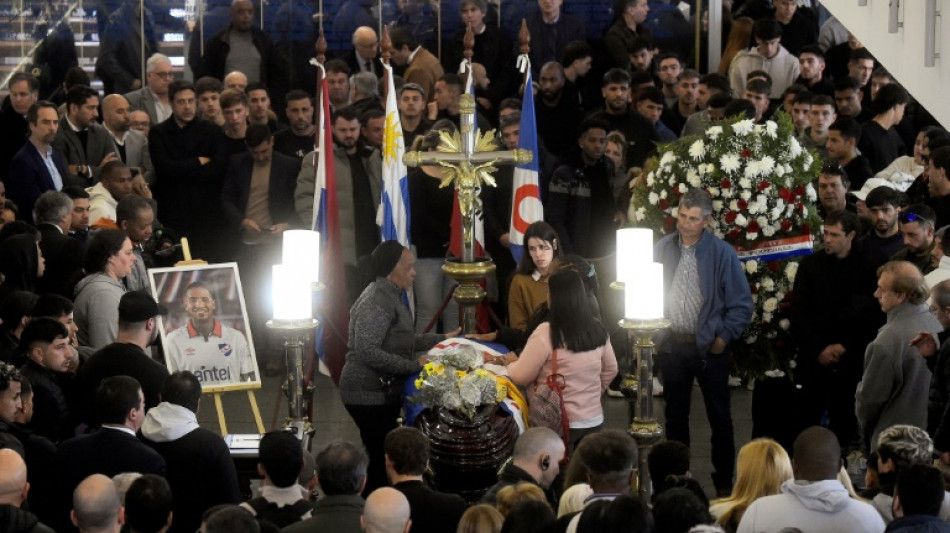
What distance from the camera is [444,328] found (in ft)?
40.7

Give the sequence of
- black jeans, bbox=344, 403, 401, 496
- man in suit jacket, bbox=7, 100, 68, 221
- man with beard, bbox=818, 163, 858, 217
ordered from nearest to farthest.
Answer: black jeans, bbox=344, 403, 401, 496, man with beard, bbox=818, 163, 858, 217, man in suit jacket, bbox=7, 100, 68, 221

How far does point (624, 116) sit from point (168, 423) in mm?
7201

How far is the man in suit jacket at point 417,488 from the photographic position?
290 inches

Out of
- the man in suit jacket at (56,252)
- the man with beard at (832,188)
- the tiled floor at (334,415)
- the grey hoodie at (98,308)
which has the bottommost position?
the tiled floor at (334,415)

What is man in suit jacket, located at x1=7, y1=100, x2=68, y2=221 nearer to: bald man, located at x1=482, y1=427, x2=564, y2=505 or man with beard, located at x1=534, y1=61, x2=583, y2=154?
man with beard, located at x1=534, y1=61, x2=583, y2=154

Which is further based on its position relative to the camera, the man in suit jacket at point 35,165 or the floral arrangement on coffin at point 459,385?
the man in suit jacket at point 35,165

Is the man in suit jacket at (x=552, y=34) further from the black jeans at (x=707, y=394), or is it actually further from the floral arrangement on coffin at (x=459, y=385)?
the floral arrangement on coffin at (x=459, y=385)

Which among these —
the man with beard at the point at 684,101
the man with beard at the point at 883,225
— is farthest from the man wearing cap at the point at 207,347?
the man with beard at the point at 684,101

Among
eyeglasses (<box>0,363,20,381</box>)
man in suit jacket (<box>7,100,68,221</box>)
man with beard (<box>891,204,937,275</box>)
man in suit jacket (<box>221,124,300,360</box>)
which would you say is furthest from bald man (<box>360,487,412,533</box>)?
man in suit jacket (<box>7,100,68,221</box>)

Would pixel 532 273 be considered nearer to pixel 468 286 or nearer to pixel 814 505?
pixel 468 286

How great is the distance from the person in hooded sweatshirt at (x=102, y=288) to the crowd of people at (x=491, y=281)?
17 millimetres

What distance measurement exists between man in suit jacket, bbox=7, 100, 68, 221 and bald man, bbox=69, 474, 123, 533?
6650 mm

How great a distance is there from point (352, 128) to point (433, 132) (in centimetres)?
131

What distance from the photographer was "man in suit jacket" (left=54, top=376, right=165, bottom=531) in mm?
7766
